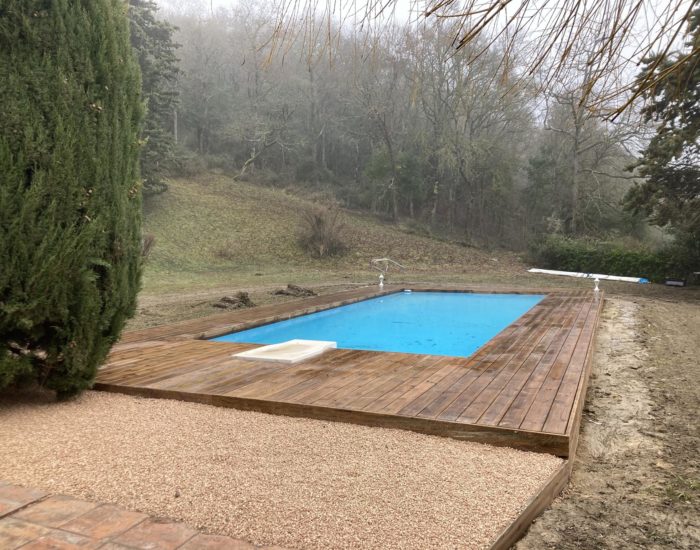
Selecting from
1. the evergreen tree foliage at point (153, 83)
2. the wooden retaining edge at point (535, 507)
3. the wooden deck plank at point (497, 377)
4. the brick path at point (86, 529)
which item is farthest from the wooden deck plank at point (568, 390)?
the evergreen tree foliage at point (153, 83)

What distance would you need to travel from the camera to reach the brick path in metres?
1.43

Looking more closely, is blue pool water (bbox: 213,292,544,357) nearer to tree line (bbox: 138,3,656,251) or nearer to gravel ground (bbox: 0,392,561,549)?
gravel ground (bbox: 0,392,561,549)

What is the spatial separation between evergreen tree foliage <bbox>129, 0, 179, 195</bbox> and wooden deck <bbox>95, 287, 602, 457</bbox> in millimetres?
13106

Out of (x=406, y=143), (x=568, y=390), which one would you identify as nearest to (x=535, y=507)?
(x=568, y=390)

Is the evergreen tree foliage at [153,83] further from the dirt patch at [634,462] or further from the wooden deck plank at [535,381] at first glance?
the dirt patch at [634,462]

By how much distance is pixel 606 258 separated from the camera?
1407 cm

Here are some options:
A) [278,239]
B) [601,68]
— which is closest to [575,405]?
[601,68]

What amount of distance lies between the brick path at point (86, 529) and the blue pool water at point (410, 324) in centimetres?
384

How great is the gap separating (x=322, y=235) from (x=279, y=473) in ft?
46.1

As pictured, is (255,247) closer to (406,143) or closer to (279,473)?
(406,143)

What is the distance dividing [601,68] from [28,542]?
1862 mm

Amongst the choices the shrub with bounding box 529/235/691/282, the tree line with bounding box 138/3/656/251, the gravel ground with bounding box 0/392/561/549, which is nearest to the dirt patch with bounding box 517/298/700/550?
the gravel ground with bounding box 0/392/561/549

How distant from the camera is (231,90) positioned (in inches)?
978

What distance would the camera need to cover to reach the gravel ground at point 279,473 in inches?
62.3
